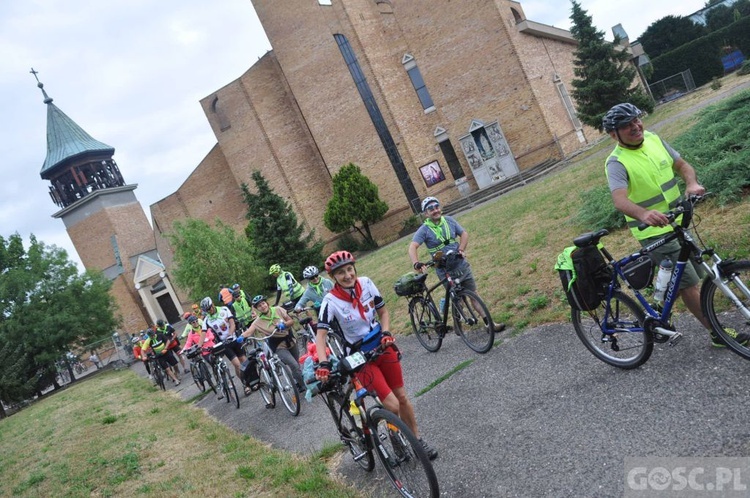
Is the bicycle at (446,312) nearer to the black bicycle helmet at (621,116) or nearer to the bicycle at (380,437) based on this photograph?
the bicycle at (380,437)

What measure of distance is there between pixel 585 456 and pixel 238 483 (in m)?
3.90

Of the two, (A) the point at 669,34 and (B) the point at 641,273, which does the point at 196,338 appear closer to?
(B) the point at 641,273

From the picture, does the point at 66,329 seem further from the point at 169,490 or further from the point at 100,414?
the point at 169,490

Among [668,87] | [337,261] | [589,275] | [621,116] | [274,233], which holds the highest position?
[274,233]

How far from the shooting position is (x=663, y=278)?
4.55 m

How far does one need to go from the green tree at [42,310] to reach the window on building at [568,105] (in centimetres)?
3396

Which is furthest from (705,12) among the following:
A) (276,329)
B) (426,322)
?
(276,329)

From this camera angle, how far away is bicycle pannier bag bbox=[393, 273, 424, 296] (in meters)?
8.10

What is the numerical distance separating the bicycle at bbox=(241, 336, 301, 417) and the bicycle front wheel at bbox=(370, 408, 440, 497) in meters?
4.10

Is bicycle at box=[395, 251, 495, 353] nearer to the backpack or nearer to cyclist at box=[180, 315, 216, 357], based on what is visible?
the backpack

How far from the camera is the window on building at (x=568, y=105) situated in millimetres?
34031

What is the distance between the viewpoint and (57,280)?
38.7 meters

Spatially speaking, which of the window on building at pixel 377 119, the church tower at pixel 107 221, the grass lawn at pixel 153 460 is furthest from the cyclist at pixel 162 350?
the church tower at pixel 107 221
